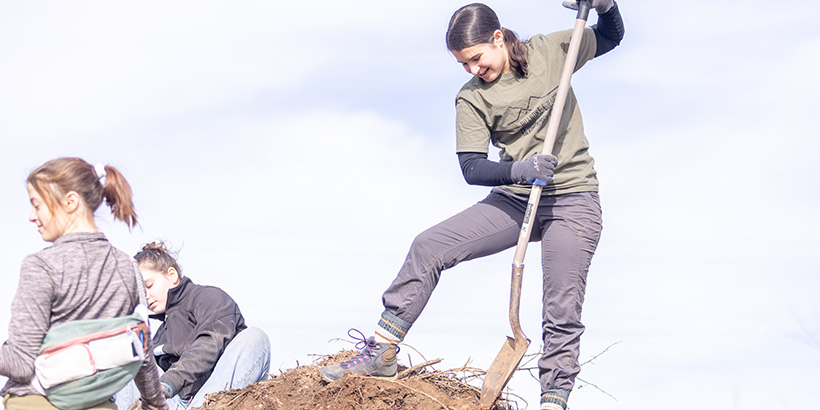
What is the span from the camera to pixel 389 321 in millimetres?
4500

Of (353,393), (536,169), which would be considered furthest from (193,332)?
(536,169)

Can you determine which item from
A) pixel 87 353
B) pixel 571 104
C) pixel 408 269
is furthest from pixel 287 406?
pixel 571 104

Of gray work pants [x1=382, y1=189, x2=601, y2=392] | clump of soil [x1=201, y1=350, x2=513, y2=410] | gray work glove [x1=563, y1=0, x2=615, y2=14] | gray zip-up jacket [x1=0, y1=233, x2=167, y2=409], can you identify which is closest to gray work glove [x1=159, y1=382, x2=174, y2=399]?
clump of soil [x1=201, y1=350, x2=513, y2=410]

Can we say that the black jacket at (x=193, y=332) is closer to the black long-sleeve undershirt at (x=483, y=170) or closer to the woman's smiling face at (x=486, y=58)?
the black long-sleeve undershirt at (x=483, y=170)

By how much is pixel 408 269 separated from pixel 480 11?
156 centimetres

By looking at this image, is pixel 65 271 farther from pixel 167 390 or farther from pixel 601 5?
pixel 601 5

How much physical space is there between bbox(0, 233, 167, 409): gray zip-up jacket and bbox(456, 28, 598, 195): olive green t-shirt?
216 centimetres

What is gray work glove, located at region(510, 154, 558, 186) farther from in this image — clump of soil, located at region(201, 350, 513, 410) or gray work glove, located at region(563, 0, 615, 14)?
clump of soil, located at region(201, 350, 513, 410)

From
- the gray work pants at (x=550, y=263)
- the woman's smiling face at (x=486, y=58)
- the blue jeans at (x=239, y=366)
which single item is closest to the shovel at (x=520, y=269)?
the gray work pants at (x=550, y=263)

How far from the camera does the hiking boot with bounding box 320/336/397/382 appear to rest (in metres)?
4.53

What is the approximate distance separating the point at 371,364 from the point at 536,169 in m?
1.50

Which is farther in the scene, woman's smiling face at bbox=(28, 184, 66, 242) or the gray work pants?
the gray work pants

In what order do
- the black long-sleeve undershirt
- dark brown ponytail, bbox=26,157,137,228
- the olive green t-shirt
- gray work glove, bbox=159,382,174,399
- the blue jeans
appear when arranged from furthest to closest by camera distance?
the blue jeans → gray work glove, bbox=159,382,174,399 → the olive green t-shirt → the black long-sleeve undershirt → dark brown ponytail, bbox=26,157,137,228

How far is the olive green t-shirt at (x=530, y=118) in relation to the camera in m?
4.52
